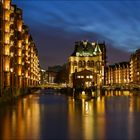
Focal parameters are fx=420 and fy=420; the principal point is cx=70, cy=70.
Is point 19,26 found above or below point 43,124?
above

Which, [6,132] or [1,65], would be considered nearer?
[6,132]

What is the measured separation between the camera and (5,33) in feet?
317

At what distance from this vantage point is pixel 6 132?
36.9 meters

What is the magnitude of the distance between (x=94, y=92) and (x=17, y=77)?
93.6 ft

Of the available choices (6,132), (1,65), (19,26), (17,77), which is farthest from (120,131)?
(19,26)

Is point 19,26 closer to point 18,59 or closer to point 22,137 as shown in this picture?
point 18,59

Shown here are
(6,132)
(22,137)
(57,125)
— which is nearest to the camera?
(22,137)

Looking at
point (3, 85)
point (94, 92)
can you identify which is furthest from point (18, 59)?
point (3, 85)

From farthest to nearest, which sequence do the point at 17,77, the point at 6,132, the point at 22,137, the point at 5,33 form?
the point at 17,77
the point at 5,33
the point at 6,132
the point at 22,137

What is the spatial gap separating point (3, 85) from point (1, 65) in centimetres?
513

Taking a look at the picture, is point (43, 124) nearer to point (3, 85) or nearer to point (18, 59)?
point (3, 85)

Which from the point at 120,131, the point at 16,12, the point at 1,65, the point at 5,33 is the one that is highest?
the point at 16,12

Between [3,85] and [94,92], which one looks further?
[94,92]

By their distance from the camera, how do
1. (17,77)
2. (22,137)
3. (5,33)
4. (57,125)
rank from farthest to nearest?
(17,77), (5,33), (57,125), (22,137)
